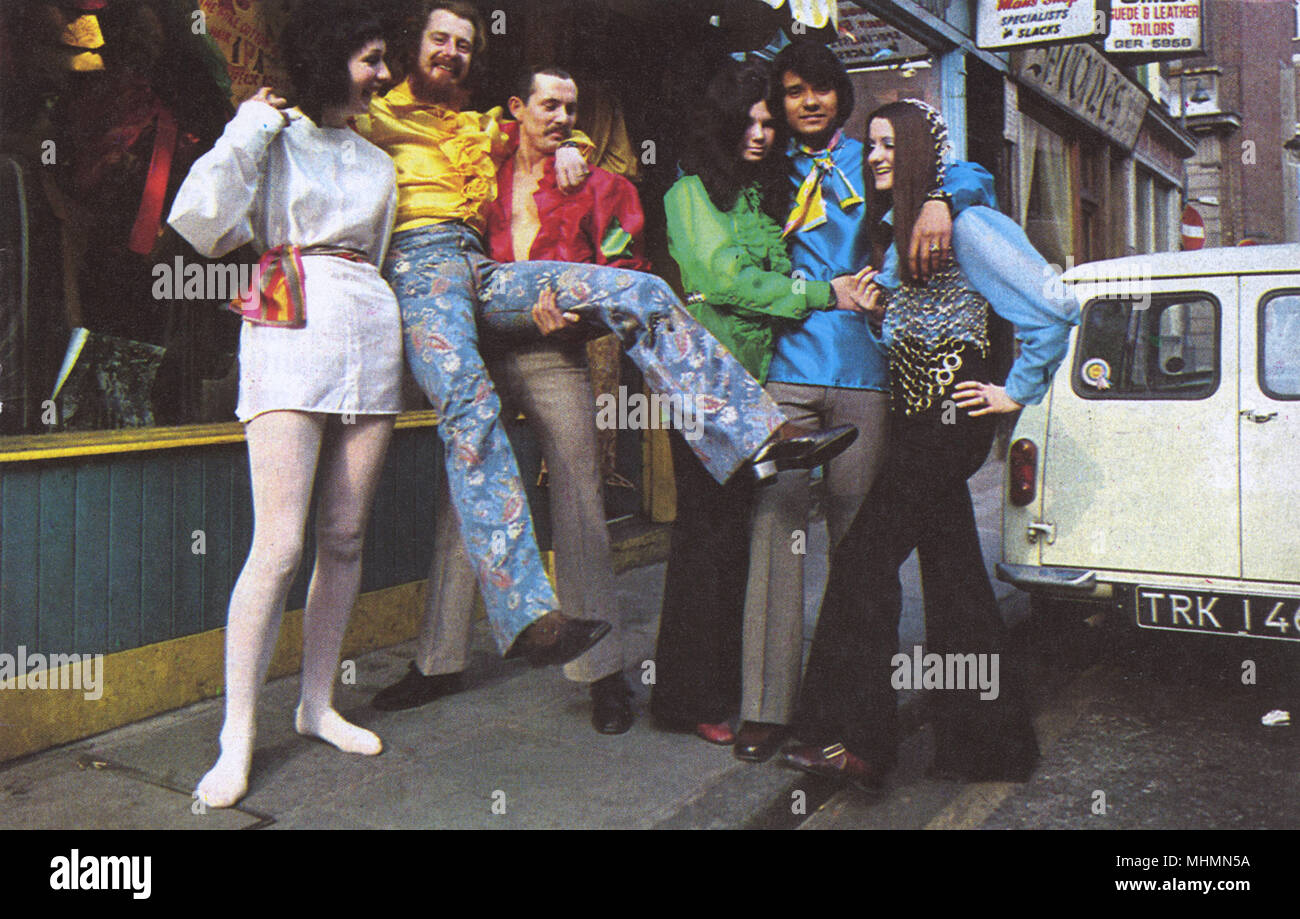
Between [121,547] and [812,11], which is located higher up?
[812,11]

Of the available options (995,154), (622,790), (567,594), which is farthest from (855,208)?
(995,154)

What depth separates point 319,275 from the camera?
2771 mm

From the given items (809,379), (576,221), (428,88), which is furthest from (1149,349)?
(428,88)

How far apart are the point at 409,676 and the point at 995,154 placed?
8.78 metres

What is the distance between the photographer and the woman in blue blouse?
2941 mm

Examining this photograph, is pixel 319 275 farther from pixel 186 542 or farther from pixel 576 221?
pixel 186 542

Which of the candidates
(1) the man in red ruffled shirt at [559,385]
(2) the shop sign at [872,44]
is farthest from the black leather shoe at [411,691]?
(2) the shop sign at [872,44]

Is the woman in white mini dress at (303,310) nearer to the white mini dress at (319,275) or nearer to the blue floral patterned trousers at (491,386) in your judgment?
the white mini dress at (319,275)

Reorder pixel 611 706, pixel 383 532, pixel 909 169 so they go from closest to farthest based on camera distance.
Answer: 1. pixel 909 169
2. pixel 611 706
3. pixel 383 532

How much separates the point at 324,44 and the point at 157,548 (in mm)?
1753

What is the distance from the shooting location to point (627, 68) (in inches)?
245

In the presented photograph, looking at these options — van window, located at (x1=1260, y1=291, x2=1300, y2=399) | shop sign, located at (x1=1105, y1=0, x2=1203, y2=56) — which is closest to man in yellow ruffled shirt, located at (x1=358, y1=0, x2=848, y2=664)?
van window, located at (x1=1260, y1=291, x2=1300, y2=399)

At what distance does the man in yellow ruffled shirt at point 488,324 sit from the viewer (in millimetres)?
2680
